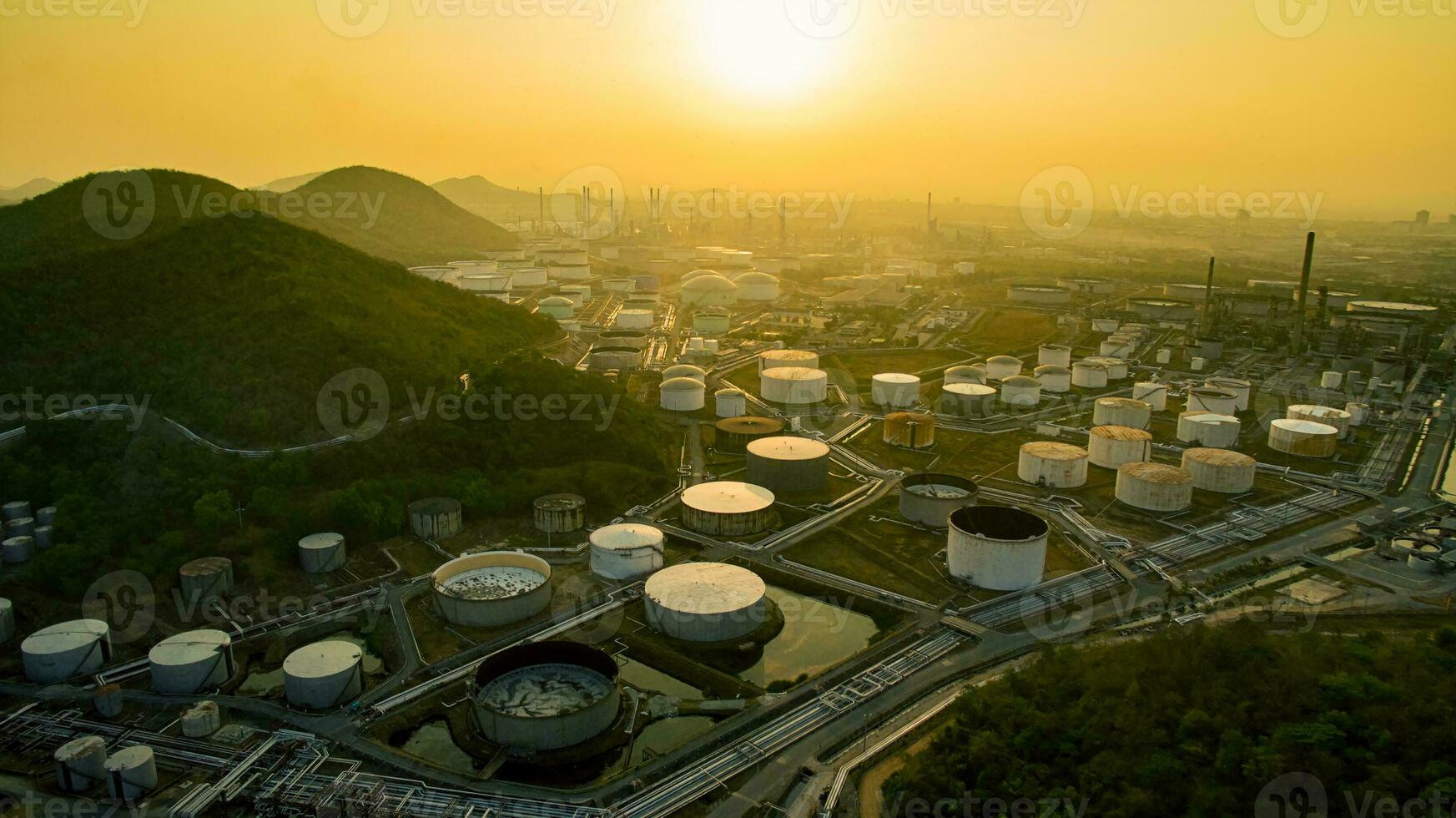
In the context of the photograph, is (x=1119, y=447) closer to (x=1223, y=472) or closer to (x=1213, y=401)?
(x=1223, y=472)

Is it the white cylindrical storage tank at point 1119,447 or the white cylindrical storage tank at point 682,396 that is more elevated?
the white cylindrical storage tank at point 682,396

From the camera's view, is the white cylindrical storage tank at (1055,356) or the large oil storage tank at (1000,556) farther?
the white cylindrical storage tank at (1055,356)

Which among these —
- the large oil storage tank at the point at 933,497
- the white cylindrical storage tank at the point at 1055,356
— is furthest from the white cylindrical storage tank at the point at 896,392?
the large oil storage tank at the point at 933,497

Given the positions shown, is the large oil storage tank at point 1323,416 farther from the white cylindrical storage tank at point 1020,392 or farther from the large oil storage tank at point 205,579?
the large oil storage tank at point 205,579

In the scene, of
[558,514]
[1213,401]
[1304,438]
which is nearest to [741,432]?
[558,514]

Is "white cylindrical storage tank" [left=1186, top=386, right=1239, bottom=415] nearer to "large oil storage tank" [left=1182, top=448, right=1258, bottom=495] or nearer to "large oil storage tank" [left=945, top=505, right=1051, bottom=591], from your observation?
"large oil storage tank" [left=1182, top=448, right=1258, bottom=495]

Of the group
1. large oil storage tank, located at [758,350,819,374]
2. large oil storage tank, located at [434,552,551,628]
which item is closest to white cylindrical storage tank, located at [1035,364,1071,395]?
large oil storage tank, located at [758,350,819,374]

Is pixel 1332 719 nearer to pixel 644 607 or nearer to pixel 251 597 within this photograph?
pixel 644 607
